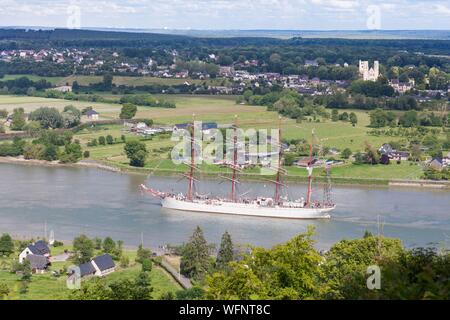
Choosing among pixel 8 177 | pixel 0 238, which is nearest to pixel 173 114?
pixel 8 177

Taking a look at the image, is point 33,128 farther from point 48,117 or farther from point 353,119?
point 353,119

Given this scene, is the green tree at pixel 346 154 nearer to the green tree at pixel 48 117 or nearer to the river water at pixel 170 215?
the river water at pixel 170 215

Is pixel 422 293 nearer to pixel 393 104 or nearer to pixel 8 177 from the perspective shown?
Answer: pixel 8 177

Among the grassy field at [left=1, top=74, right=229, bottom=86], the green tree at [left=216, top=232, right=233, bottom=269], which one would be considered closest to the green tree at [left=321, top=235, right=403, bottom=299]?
the green tree at [left=216, top=232, right=233, bottom=269]

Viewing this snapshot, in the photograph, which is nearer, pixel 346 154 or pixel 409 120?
pixel 346 154

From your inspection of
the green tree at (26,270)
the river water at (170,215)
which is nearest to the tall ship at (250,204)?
the river water at (170,215)

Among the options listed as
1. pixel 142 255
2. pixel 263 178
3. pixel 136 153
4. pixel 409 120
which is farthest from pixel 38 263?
pixel 409 120
